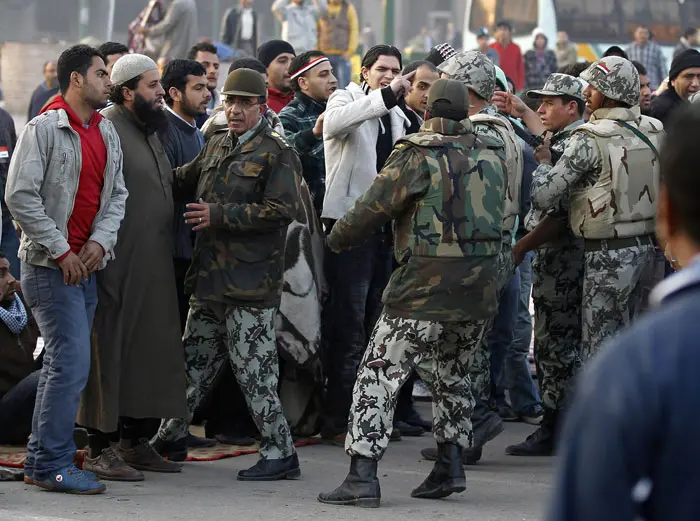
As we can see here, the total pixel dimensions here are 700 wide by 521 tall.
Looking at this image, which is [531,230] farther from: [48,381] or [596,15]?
[596,15]

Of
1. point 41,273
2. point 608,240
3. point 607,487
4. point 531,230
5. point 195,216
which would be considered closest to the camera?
point 607,487

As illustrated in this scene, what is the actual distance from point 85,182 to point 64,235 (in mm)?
282

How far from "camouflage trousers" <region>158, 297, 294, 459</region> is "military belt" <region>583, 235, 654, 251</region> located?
1687 millimetres

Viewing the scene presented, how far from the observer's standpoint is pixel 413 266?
234 inches

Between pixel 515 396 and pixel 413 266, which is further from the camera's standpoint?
pixel 515 396

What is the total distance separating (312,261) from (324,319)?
1.32 feet

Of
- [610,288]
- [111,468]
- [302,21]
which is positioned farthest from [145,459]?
[302,21]

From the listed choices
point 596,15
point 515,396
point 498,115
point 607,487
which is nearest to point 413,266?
point 498,115

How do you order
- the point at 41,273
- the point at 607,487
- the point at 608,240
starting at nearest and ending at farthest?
the point at 607,487 < the point at 41,273 < the point at 608,240

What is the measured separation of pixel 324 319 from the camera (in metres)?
7.64

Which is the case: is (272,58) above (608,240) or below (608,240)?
above

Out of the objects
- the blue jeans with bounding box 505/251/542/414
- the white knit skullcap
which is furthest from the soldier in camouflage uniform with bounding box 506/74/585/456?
the white knit skullcap

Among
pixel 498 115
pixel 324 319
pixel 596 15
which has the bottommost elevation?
pixel 324 319

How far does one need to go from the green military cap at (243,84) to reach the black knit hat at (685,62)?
3766 mm
